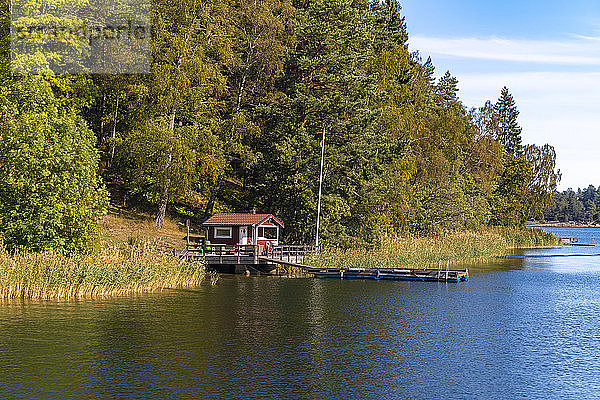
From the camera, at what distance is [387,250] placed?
5862cm

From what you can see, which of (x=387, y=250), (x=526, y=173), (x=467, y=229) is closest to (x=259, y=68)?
(x=387, y=250)

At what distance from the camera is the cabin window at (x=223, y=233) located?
52500 mm

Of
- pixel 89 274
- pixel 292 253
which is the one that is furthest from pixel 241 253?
pixel 89 274

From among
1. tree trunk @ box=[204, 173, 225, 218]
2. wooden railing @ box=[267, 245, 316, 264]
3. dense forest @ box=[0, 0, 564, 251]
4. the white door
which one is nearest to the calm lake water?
wooden railing @ box=[267, 245, 316, 264]

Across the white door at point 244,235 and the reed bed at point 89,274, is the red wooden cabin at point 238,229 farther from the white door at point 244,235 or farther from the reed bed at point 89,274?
the reed bed at point 89,274

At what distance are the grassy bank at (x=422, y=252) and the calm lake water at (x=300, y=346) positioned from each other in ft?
39.6

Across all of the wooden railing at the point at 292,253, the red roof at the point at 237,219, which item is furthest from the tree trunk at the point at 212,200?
the wooden railing at the point at 292,253

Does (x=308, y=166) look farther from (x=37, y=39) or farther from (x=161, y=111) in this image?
(x=37, y=39)

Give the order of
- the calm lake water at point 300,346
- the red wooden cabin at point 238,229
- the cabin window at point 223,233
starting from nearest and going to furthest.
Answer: the calm lake water at point 300,346 → the red wooden cabin at point 238,229 → the cabin window at point 223,233

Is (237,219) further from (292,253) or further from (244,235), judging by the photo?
(292,253)

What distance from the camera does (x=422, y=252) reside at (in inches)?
2386

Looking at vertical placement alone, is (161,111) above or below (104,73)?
below

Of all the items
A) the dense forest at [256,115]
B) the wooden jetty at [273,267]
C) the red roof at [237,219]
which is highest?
the dense forest at [256,115]

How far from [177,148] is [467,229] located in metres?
41.9
